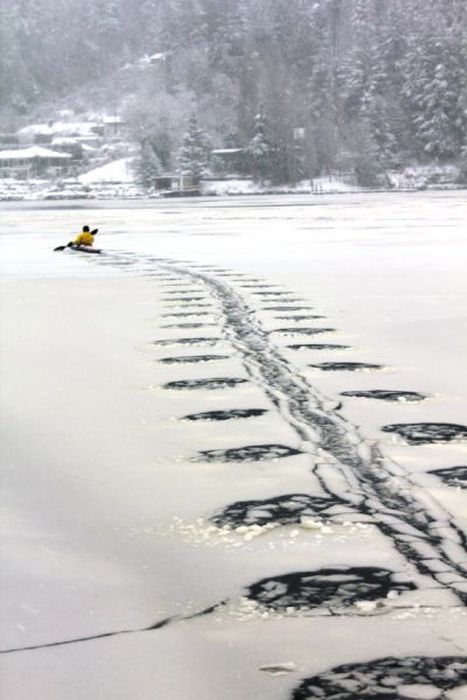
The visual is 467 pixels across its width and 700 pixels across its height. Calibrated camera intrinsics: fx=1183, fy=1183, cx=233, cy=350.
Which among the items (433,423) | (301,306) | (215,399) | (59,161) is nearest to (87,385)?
(215,399)

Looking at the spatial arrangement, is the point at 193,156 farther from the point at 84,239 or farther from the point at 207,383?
the point at 207,383

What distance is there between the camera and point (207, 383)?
6238mm

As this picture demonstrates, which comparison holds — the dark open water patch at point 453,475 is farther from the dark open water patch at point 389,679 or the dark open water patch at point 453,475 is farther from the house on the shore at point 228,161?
the house on the shore at point 228,161

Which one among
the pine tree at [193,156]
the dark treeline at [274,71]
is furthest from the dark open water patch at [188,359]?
the dark treeline at [274,71]

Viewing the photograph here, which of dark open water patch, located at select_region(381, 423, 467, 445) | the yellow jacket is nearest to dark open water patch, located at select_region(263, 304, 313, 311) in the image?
dark open water patch, located at select_region(381, 423, 467, 445)

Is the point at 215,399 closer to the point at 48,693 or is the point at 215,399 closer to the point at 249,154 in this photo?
the point at 48,693

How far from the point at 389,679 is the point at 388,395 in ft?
11.0

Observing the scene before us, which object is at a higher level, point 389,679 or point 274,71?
point 274,71

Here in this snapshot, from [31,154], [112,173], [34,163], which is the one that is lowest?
[112,173]

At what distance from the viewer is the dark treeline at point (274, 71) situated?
8462 centimetres

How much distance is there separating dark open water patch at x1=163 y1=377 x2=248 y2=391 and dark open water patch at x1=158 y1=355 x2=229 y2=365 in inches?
27.0

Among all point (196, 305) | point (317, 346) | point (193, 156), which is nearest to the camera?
Result: point (317, 346)

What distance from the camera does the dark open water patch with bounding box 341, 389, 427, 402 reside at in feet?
18.7

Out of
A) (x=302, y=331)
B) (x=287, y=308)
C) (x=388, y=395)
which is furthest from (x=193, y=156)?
(x=388, y=395)
